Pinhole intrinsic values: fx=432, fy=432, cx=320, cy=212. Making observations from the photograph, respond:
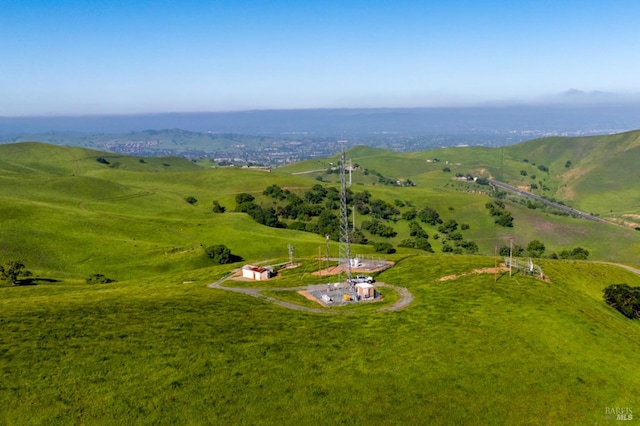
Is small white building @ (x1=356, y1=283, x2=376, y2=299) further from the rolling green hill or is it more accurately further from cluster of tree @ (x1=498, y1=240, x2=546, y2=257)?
cluster of tree @ (x1=498, y1=240, x2=546, y2=257)

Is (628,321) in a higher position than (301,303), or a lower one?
lower

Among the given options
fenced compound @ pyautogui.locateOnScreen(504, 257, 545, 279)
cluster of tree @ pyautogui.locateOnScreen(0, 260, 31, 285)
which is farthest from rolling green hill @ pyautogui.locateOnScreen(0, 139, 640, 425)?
cluster of tree @ pyautogui.locateOnScreen(0, 260, 31, 285)

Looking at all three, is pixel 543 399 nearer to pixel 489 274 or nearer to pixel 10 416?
pixel 489 274

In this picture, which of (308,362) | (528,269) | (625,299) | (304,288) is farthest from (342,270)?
(625,299)

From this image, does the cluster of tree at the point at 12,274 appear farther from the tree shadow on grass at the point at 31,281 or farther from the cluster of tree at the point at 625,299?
the cluster of tree at the point at 625,299

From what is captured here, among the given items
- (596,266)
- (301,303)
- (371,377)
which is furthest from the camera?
(596,266)

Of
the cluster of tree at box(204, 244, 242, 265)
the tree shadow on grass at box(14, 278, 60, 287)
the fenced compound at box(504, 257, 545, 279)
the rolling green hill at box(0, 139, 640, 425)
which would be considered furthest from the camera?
the cluster of tree at box(204, 244, 242, 265)

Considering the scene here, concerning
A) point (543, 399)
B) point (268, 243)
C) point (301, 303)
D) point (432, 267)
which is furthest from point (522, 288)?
point (268, 243)

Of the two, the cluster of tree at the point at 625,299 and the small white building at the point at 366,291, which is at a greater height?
the small white building at the point at 366,291

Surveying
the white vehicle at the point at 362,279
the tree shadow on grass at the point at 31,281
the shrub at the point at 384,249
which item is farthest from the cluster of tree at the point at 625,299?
the tree shadow on grass at the point at 31,281
